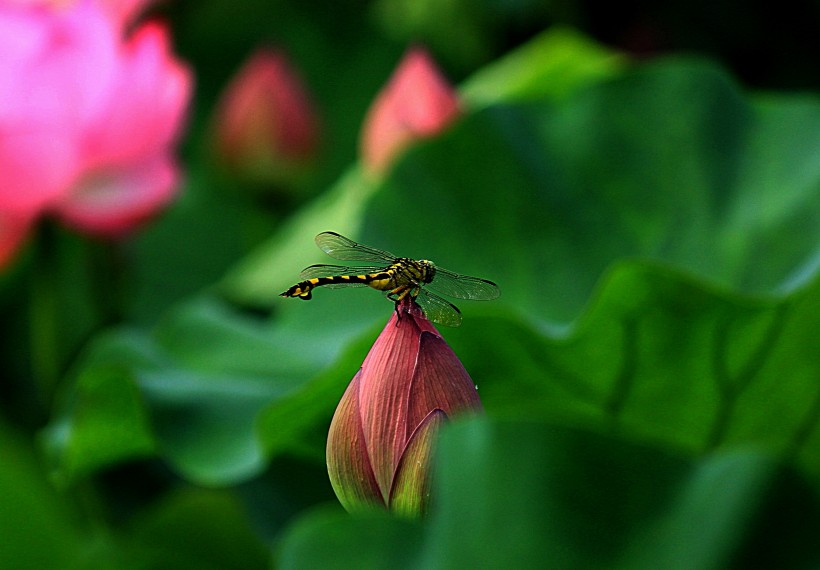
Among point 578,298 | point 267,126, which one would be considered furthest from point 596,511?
point 267,126

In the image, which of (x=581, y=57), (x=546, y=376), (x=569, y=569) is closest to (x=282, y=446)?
(x=546, y=376)

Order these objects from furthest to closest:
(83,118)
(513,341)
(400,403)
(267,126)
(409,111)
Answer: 1. (267,126)
2. (409,111)
3. (83,118)
4. (513,341)
5. (400,403)

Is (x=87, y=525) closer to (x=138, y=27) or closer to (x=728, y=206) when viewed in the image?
(x=728, y=206)

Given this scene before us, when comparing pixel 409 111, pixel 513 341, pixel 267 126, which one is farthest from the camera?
pixel 267 126

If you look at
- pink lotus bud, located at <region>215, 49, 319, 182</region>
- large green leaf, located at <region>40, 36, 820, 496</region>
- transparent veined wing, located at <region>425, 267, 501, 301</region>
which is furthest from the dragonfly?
pink lotus bud, located at <region>215, 49, 319, 182</region>

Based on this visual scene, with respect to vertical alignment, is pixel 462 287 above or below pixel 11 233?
above

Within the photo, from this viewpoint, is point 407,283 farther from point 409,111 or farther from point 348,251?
point 409,111
